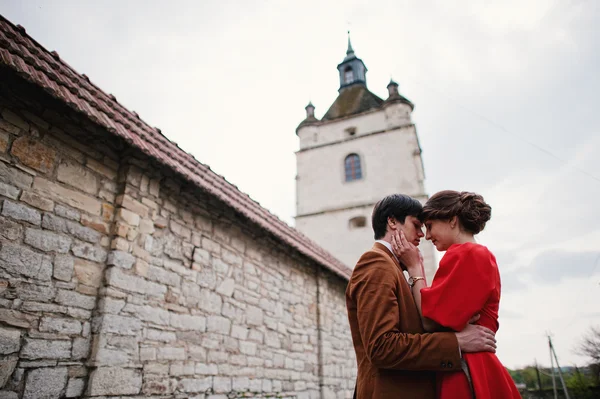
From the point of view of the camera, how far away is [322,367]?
22.9ft

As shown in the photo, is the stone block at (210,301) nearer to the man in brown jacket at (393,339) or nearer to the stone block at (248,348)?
the stone block at (248,348)

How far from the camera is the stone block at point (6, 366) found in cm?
265

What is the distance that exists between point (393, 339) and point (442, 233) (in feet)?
2.13

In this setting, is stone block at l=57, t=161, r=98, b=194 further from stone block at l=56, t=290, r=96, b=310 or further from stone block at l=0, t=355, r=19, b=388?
stone block at l=0, t=355, r=19, b=388

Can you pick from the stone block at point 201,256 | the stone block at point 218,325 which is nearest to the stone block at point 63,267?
the stone block at point 201,256

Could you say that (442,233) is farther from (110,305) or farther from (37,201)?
(37,201)

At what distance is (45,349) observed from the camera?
2936 mm

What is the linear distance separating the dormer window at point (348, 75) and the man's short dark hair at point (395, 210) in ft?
81.3

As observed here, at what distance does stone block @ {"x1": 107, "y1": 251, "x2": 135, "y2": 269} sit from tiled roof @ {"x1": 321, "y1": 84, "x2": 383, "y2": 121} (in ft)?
61.8

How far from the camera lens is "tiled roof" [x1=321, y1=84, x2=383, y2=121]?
21.6 m

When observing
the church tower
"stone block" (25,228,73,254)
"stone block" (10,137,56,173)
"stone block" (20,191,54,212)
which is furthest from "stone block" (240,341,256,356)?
the church tower

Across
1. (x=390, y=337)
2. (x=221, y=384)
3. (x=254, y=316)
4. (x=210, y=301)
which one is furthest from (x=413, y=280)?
(x=254, y=316)

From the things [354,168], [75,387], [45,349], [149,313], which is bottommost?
[75,387]

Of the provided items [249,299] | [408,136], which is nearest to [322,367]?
[249,299]
